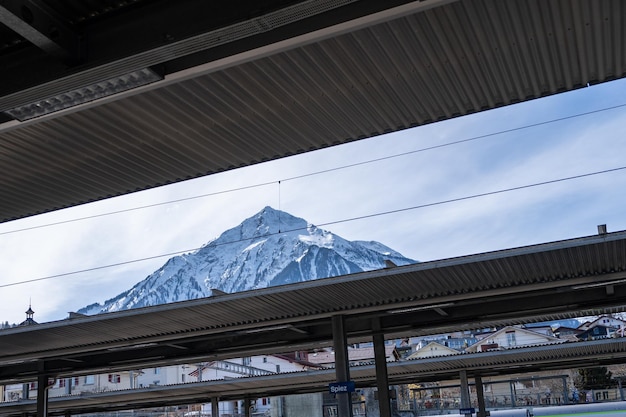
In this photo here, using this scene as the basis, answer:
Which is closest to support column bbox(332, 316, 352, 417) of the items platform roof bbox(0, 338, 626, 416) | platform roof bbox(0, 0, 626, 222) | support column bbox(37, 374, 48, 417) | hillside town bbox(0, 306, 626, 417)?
platform roof bbox(0, 338, 626, 416)

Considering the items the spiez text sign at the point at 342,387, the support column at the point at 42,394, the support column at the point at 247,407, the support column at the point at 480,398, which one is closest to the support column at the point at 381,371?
the spiez text sign at the point at 342,387

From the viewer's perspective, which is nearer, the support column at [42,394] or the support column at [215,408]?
the support column at [42,394]

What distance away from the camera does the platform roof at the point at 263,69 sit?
5281 mm

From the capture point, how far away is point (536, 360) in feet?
101

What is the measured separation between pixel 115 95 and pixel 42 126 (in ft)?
4.69

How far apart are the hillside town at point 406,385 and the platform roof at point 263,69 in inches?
1246

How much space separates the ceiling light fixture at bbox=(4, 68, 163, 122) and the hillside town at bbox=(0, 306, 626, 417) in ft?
107

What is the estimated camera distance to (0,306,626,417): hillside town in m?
49.6

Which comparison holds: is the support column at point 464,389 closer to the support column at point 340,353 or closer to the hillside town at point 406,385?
the hillside town at point 406,385

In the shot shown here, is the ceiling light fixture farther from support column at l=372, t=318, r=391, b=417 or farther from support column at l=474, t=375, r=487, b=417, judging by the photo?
support column at l=474, t=375, r=487, b=417

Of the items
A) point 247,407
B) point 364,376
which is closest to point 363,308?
point 364,376

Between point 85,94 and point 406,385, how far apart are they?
6658cm

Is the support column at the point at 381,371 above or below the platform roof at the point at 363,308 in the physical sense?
below

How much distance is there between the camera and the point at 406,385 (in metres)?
68.9
